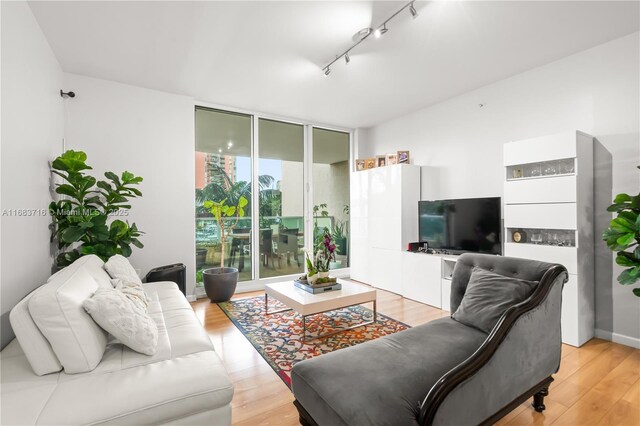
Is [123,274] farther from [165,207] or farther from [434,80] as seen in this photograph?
[434,80]

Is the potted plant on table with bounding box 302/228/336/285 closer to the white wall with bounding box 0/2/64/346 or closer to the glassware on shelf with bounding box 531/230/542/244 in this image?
the glassware on shelf with bounding box 531/230/542/244

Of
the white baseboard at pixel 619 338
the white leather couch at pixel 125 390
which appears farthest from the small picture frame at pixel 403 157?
the white leather couch at pixel 125 390

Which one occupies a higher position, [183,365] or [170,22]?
[170,22]

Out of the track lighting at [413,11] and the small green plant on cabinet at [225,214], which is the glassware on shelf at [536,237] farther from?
the small green plant on cabinet at [225,214]

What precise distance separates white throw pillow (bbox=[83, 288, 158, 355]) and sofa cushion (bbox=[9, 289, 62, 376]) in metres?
0.20

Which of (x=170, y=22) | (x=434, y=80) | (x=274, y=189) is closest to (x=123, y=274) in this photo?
(x=170, y=22)

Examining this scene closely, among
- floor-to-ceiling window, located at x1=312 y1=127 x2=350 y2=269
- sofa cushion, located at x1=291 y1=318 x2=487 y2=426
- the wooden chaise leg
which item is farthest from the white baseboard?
floor-to-ceiling window, located at x1=312 y1=127 x2=350 y2=269

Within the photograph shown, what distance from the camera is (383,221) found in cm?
466

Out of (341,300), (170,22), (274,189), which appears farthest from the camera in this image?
(274,189)

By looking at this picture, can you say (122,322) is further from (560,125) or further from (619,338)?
(560,125)

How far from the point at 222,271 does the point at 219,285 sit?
249 mm

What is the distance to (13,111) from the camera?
2016mm

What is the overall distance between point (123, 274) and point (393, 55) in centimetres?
311

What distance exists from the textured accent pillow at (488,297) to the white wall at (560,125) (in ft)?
5.84
